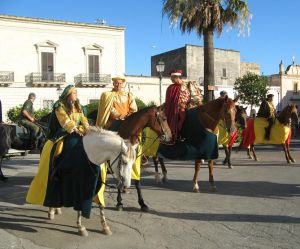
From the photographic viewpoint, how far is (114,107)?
796cm

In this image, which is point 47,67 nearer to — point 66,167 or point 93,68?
point 93,68

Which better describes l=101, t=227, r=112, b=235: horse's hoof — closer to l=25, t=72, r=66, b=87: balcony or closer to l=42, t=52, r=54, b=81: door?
l=25, t=72, r=66, b=87: balcony

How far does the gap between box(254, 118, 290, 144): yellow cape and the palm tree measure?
3.74 metres

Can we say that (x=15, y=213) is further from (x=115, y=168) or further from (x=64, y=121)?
(x=115, y=168)

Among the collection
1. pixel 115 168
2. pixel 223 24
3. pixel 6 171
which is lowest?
pixel 6 171

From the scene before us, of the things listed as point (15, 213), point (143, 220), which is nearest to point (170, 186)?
point (143, 220)

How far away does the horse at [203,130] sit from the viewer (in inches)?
342

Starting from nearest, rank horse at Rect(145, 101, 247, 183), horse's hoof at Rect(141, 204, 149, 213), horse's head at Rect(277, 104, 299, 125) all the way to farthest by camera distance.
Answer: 1. horse's hoof at Rect(141, 204, 149, 213)
2. horse at Rect(145, 101, 247, 183)
3. horse's head at Rect(277, 104, 299, 125)

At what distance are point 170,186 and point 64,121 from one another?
4.26m

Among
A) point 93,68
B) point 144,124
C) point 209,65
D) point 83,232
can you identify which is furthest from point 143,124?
point 93,68

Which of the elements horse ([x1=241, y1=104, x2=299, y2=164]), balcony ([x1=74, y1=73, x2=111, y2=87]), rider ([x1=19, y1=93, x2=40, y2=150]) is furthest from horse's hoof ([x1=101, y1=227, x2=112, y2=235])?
balcony ([x1=74, y1=73, x2=111, y2=87])

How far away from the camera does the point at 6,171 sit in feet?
40.7

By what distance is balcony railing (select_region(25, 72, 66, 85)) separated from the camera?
37.2m

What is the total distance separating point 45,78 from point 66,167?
33.1 m
